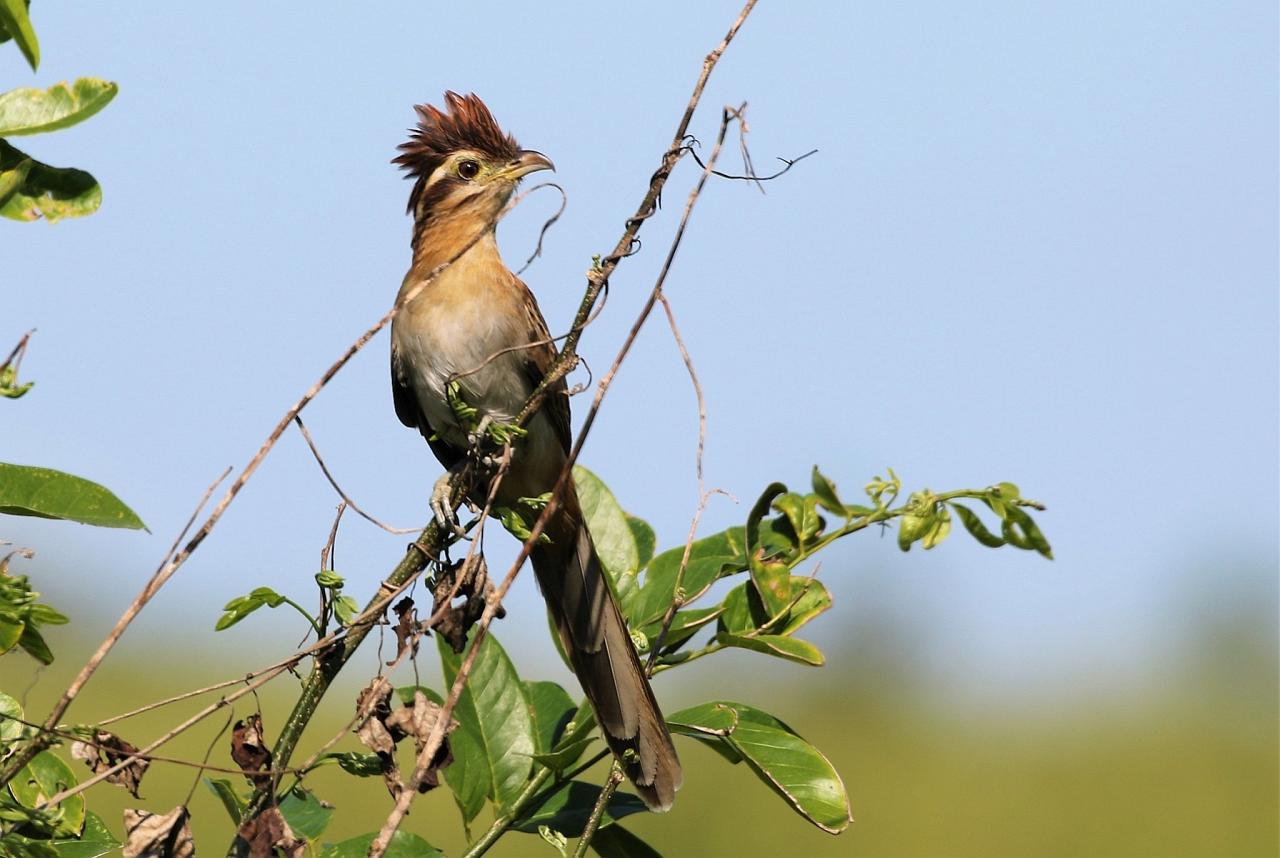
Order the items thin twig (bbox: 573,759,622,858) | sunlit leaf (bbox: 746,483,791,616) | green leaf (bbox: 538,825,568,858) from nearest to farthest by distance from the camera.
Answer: thin twig (bbox: 573,759,622,858)
green leaf (bbox: 538,825,568,858)
sunlit leaf (bbox: 746,483,791,616)

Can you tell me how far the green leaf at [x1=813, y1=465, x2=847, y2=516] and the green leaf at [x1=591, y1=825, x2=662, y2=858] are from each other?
87cm

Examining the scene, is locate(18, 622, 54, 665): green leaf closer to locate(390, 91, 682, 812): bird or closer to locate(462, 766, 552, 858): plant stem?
locate(462, 766, 552, 858): plant stem

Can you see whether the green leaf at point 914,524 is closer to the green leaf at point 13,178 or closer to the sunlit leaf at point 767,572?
the sunlit leaf at point 767,572

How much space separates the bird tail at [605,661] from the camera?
343 cm

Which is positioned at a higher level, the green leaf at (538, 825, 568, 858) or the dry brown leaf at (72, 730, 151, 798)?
the green leaf at (538, 825, 568, 858)

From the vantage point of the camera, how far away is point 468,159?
17.8 ft

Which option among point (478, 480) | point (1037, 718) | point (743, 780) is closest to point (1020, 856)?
point (743, 780)

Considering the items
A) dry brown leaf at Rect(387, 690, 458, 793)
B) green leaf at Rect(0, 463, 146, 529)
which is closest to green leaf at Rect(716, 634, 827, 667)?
dry brown leaf at Rect(387, 690, 458, 793)

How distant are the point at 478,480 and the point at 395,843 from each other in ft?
3.98

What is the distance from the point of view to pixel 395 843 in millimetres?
2758

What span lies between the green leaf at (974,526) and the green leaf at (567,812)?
1076 millimetres

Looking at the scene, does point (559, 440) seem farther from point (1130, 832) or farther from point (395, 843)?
point (1130, 832)

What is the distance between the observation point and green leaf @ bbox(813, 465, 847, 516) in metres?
3.13

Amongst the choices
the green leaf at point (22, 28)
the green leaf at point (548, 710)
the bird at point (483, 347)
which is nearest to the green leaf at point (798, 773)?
the green leaf at point (548, 710)
